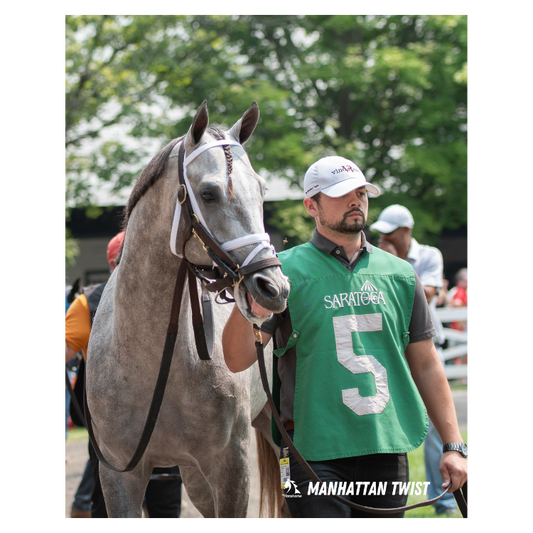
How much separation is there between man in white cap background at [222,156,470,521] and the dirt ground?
223 cm

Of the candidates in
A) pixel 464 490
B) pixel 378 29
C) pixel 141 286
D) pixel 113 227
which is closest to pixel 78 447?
pixel 141 286

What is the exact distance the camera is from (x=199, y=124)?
2.56m

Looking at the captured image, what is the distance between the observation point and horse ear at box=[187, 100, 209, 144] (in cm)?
254

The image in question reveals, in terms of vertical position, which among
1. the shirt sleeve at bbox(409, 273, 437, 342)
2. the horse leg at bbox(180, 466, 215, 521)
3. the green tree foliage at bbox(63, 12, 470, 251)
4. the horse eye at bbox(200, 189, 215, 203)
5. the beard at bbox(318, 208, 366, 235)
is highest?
the green tree foliage at bbox(63, 12, 470, 251)

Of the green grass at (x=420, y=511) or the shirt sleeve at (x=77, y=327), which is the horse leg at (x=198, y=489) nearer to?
the shirt sleeve at (x=77, y=327)

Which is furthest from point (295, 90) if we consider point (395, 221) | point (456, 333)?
point (395, 221)

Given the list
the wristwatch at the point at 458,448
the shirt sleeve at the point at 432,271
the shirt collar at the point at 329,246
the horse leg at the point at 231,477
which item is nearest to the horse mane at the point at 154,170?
the shirt collar at the point at 329,246

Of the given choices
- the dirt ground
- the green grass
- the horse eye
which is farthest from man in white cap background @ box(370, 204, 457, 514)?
the horse eye

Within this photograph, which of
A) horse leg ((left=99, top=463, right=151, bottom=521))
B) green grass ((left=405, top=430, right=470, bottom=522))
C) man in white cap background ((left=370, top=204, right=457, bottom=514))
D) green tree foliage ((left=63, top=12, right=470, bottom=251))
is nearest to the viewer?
horse leg ((left=99, top=463, right=151, bottom=521))

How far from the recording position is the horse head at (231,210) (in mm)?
2227

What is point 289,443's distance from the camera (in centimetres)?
236

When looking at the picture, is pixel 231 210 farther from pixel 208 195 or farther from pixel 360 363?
pixel 360 363

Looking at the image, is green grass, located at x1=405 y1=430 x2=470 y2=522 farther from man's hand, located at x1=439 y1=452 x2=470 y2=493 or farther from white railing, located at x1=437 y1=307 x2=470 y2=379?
white railing, located at x1=437 y1=307 x2=470 y2=379

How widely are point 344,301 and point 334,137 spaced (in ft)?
42.8
